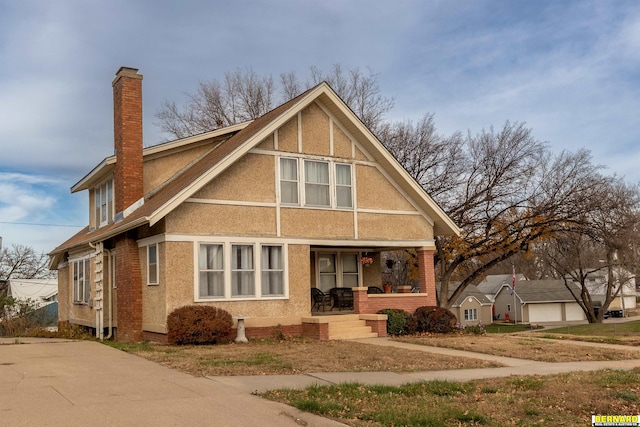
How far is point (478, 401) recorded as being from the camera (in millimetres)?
8961

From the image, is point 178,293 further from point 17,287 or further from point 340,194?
point 17,287

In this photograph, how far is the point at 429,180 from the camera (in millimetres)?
33062

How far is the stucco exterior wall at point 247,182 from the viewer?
18.5m

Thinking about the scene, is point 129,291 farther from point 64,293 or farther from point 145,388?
point 64,293

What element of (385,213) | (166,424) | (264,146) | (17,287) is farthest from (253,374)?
(17,287)

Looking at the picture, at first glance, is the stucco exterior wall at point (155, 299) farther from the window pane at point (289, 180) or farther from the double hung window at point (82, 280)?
the double hung window at point (82, 280)

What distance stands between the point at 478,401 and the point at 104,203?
1708 cm

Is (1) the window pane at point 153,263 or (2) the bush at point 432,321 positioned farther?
(2) the bush at point 432,321

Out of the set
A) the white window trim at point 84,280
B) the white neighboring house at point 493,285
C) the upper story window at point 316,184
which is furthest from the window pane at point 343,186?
the white neighboring house at point 493,285

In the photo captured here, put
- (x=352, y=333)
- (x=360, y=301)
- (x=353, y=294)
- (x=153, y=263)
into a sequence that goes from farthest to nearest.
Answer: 1. (x=353, y=294)
2. (x=360, y=301)
3. (x=352, y=333)
4. (x=153, y=263)

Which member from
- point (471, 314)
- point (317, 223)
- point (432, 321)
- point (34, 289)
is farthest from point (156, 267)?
point (471, 314)

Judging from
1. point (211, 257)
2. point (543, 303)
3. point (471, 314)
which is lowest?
point (471, 314)

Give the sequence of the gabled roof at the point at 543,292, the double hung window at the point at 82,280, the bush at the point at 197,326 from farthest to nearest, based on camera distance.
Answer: the gabled roof at the point at 543,292
the double hung window at the point at 82,280
the bush at the point at 197,326

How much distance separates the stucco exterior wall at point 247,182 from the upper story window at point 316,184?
1.60 feet
